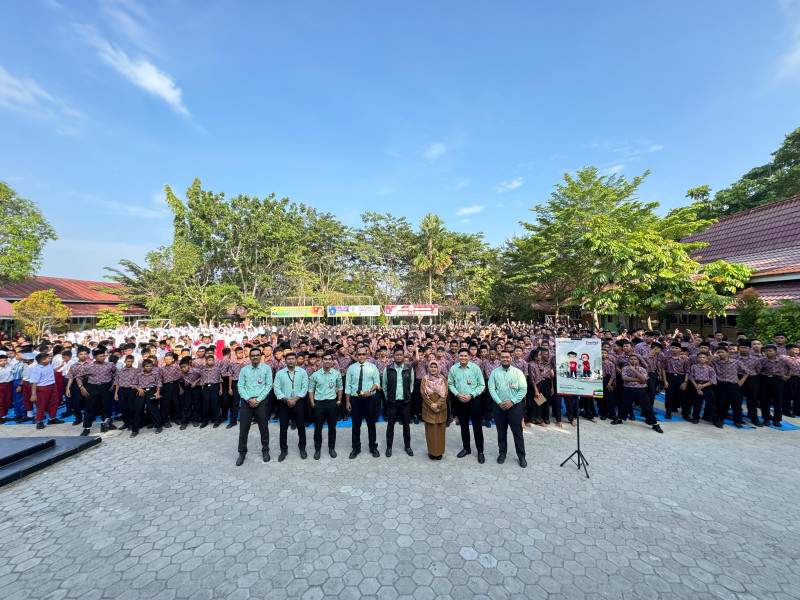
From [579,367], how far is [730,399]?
4711 millimetres

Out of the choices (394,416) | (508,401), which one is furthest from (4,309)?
(508,401)

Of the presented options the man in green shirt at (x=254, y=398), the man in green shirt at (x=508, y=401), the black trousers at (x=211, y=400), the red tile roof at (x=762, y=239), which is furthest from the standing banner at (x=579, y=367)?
the red tile roof at (x=762, y=239)

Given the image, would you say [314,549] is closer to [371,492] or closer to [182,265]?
[371,492]

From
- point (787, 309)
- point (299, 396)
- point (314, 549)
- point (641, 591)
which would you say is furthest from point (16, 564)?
point (787, 309)

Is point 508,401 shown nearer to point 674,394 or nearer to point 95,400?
point 674,394

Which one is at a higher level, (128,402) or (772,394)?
(128,402)

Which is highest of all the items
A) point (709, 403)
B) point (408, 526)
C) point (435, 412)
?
point (435, 412)

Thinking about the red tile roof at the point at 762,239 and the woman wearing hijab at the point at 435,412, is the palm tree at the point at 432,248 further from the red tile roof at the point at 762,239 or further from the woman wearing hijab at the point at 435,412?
the woman wearing hijab at the point at 435,412

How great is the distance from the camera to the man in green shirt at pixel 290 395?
537cm

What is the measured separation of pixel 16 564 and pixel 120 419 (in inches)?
206

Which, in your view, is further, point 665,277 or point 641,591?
point 665,277

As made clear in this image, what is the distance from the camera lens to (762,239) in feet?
56.0

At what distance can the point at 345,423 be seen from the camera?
729 centimetres

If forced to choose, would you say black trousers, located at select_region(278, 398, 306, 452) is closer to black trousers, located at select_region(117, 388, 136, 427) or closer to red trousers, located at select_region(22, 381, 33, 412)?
black trousers, located at select_region(117, 388, 136, 427)
